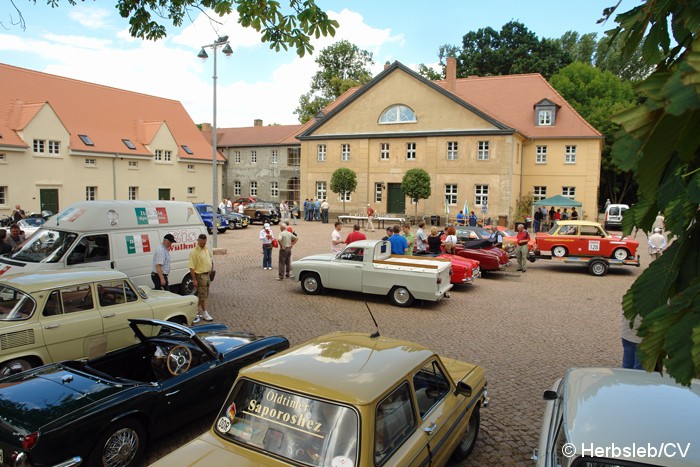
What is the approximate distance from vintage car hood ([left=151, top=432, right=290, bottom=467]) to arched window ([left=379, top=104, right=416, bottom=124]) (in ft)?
119

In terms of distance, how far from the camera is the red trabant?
703 inches

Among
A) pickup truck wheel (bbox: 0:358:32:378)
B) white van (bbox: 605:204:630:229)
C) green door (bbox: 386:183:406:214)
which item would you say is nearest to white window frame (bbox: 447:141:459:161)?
green door (bbox: 386:183:406:214)

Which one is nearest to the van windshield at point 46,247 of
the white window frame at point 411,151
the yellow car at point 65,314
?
the yellow car at point 65,314

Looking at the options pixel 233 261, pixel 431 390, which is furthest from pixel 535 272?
pixel 431 390

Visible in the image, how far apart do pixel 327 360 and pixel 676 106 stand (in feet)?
11.4

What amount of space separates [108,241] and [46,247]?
1232mm

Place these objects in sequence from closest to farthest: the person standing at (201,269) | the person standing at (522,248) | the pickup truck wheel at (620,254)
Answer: the person standing at (201,269), the pickup truck wheel at (620,254), the person standing at (522,248)

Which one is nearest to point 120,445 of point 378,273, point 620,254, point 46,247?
point 46,247

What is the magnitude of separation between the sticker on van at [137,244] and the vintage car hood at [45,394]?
6444mm

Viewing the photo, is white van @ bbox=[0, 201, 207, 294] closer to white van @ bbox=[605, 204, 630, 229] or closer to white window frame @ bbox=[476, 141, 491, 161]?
white window frame @ bbox=[476, 141, 491, 161]

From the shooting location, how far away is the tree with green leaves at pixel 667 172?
1.57 meters

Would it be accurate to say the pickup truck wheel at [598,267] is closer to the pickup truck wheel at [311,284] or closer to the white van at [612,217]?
the pickup truck wheel at [311,284]

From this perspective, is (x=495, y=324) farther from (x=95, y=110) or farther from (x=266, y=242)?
(x=95, y=110)

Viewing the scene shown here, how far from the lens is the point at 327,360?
434 centimetres
